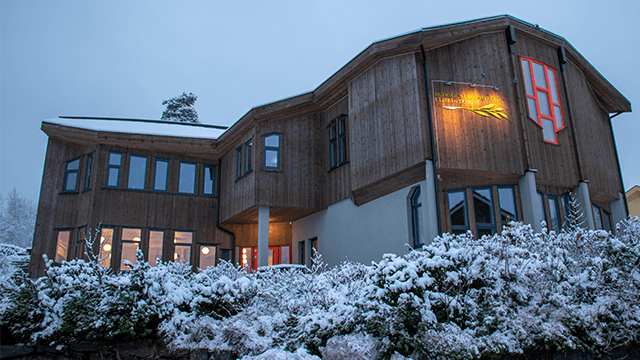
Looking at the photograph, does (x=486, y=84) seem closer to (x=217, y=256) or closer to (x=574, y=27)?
(x=217, y=256)

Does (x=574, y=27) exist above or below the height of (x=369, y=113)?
above

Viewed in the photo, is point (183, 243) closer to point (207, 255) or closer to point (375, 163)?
point (207, 255)

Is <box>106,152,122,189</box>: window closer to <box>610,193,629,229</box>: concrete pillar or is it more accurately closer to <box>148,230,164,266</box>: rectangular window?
<box>148,230,164,266</box>: rectangular window

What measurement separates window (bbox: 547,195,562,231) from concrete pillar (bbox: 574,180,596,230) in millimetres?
664

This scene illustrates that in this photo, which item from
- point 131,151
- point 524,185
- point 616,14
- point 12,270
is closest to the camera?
point 12,270

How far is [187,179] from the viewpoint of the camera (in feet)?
60.4

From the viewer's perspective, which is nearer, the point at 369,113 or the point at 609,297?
the point at 609,297

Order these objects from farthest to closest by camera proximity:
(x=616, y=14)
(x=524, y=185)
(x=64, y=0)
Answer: (x=616, y=14)
(x=64, y=0)
(x=524, y=185)

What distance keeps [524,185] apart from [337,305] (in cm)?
804

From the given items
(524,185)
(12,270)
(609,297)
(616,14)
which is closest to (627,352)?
(609,297)

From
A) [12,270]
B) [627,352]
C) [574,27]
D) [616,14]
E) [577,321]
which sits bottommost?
[627,352]

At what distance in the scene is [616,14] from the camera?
440 ft

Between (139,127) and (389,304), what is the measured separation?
581 inches

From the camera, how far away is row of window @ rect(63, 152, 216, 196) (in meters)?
17.3
